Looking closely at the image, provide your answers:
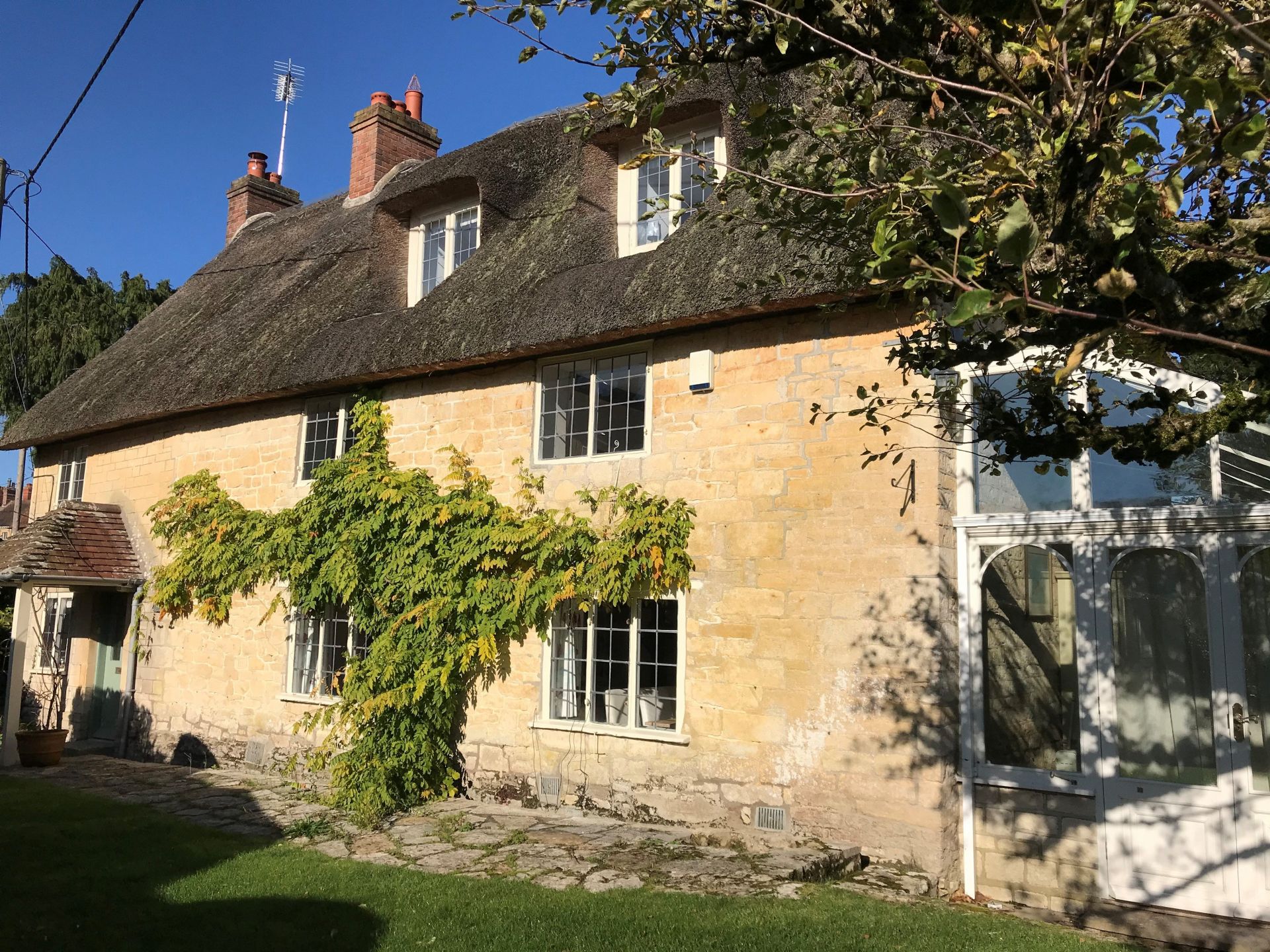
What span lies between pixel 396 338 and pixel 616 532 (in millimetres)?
3643

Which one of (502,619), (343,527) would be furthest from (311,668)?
(502,619)

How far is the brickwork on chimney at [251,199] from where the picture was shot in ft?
62.6

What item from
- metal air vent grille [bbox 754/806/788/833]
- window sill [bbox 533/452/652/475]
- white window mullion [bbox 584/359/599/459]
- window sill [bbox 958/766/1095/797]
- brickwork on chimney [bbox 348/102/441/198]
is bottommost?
metal air vent grille [bbox 754/806/788/833]

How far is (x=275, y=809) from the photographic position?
9211mm

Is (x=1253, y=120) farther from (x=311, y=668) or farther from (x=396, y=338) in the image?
(x=311, y=668)

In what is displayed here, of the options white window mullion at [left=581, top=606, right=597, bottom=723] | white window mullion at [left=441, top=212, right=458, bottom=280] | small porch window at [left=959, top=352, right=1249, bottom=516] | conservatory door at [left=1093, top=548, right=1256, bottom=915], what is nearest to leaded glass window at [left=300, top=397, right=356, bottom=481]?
white window mullion at [left=441, top=212, right=458, bottom=280]

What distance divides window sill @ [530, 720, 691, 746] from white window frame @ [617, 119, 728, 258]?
4.57 meters

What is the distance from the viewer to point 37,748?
12.1 metres

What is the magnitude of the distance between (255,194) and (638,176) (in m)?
11.7

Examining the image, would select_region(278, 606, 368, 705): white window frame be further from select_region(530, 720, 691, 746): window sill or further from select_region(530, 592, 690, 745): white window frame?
select_region(530, 720, 691, 746): window sill

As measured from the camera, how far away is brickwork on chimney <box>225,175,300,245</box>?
1908cm

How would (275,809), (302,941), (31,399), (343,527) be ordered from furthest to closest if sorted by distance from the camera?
(31,399), (343,527), (275,809), (302,941)

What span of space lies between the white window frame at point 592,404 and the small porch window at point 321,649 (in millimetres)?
3189

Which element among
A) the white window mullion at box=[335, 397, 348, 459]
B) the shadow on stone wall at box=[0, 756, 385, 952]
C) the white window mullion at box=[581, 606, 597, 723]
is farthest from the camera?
the white window mullion at box=[335, 397, 348, 459]
